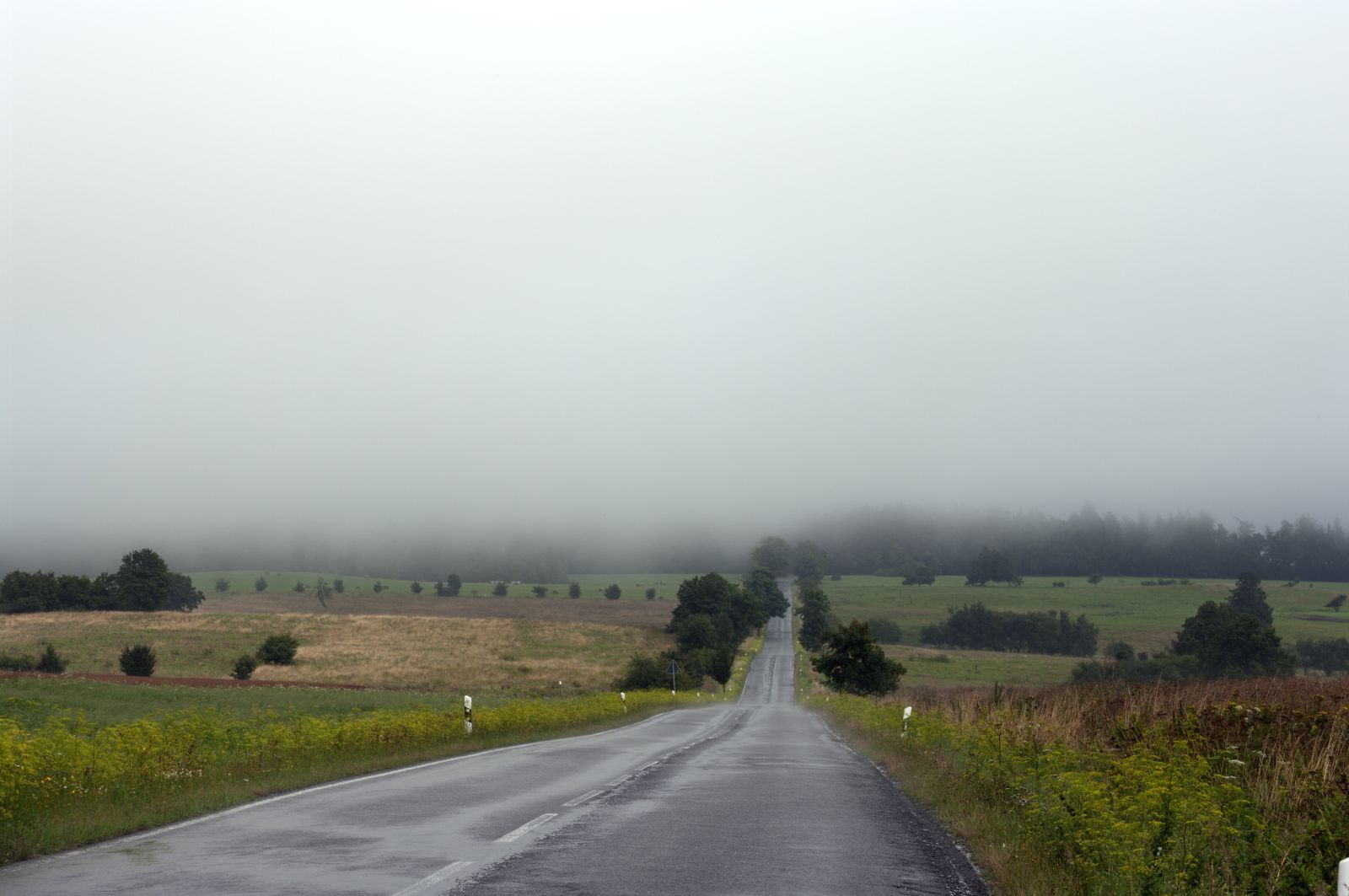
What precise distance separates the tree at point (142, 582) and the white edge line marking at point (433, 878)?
13423 centimetres

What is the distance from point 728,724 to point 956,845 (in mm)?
32576

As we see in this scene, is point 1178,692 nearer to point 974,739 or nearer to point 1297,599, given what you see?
point 974,739

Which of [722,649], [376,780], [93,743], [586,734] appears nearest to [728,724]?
[586,734]

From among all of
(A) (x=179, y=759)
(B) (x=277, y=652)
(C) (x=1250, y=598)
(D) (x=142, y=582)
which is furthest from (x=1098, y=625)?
(A) (x=179, y=759)

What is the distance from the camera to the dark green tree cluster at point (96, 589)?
406 ft

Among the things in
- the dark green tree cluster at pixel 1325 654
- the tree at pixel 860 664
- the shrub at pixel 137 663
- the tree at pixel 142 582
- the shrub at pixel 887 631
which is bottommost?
the shrub at pixel 887 631

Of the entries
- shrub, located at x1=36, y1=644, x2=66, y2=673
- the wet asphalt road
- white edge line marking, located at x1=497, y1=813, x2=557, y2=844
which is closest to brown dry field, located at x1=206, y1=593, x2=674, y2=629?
shrub, located at x1=36, y1=644, x2=66, y2=673

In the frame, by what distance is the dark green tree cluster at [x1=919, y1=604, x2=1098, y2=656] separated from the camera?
159 m

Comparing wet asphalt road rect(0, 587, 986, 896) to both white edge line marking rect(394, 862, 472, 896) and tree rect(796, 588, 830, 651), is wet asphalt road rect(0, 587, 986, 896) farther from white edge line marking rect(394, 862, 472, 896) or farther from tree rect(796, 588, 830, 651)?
tree rect(796, 588, 830, 651)

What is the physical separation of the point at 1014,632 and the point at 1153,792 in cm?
16702

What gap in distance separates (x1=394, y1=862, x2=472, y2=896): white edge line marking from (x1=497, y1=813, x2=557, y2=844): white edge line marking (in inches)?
58.8

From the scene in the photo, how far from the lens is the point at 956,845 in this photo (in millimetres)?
12156

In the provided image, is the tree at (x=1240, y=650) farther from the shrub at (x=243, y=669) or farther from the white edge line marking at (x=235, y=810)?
the white edge line marking at (x=235, y=810)

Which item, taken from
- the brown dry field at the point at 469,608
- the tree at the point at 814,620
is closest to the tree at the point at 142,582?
the brown dry field at the point at 469,608
